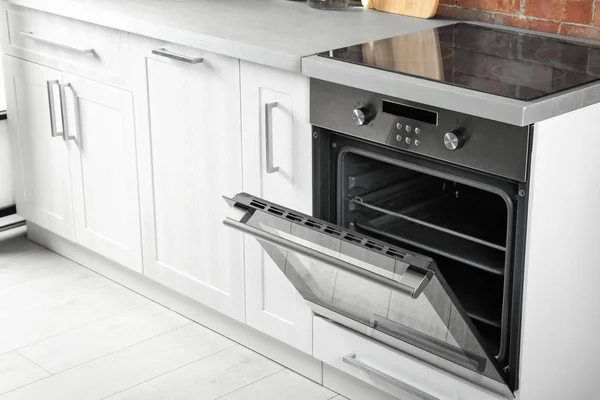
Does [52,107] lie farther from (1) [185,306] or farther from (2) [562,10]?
→ (2) [562,10]

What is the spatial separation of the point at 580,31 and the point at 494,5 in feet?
0.91

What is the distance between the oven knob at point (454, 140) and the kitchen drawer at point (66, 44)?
124 centimetres

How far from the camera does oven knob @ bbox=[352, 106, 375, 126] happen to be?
2.11m

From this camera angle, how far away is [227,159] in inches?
102

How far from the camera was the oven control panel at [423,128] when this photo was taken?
1859 mm

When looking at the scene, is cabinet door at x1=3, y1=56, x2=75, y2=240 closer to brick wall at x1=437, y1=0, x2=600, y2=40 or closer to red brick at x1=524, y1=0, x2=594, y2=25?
brick wall at x1=437, y1=0, x2=600, y2=40

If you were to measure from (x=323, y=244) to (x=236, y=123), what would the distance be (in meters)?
0.59

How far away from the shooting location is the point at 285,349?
8.81ft

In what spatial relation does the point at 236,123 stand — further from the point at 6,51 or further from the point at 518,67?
the point at 6,51

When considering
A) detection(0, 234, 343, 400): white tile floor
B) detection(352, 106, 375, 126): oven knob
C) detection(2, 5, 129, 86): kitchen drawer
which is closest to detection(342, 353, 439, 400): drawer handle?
detection(0, 234, 343, 400): white tile floor

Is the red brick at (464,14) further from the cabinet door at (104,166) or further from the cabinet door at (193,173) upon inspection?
the cabinet door at (104,166)

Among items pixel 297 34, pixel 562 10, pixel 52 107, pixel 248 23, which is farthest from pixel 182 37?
pixel 562 10

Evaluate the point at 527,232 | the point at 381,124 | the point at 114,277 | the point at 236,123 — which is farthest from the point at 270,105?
the point at 114,277

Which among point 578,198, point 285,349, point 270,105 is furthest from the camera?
point 285,349
